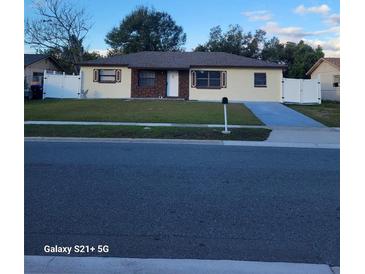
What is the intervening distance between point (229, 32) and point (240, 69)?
956 inches

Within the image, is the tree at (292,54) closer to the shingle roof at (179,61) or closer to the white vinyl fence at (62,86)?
the shingle roof at (179,61)

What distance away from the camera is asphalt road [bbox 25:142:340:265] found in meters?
4.75

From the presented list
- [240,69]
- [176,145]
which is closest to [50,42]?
[240,69]

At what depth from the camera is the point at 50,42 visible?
163ft

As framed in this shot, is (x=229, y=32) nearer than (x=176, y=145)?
No

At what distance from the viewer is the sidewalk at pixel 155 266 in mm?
4102

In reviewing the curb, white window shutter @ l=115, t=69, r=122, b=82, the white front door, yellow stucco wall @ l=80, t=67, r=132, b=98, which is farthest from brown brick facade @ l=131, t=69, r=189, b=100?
the curb

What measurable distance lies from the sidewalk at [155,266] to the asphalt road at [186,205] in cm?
15

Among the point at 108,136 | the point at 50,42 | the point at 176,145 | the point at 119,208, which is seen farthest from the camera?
the point at 50,42

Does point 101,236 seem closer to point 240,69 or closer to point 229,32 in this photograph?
point 240,69

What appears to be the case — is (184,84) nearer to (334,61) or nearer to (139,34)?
(334,61)

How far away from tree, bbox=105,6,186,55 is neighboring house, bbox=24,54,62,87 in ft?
41.2

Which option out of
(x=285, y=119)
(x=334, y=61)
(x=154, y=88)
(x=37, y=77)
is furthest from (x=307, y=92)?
(x=37, y=77)

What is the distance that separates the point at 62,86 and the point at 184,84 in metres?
9.06
